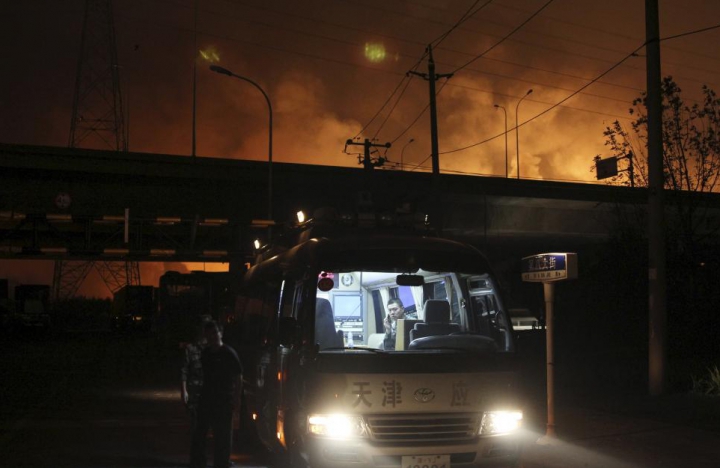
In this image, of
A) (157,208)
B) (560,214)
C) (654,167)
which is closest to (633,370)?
(654,167)

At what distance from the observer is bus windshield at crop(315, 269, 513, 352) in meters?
8.91

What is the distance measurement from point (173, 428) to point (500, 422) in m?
7.41

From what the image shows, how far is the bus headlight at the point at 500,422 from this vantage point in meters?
8.32

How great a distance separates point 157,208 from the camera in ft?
143

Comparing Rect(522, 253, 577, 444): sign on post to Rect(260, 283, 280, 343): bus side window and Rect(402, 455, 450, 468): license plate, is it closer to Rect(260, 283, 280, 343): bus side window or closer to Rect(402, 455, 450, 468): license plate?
Rect(260, 283, 280, 343): bus side window

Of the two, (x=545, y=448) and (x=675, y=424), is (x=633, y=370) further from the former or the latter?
(x=545, y=448)

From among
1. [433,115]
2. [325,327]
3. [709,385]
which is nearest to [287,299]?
[325,327]

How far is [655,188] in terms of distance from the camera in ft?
54.9

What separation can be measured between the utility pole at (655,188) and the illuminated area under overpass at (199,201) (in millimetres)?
18491

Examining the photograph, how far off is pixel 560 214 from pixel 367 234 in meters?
44.7

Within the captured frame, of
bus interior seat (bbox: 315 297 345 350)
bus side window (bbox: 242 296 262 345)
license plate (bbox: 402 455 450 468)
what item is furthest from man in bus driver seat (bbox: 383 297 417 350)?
bus side window (bbox: 242 296 262 345)

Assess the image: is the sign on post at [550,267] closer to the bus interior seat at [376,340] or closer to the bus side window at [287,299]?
the bus interior seat at [376,340]

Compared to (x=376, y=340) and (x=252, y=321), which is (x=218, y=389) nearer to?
(x=376, y=340)

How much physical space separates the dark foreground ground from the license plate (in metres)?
2.87
